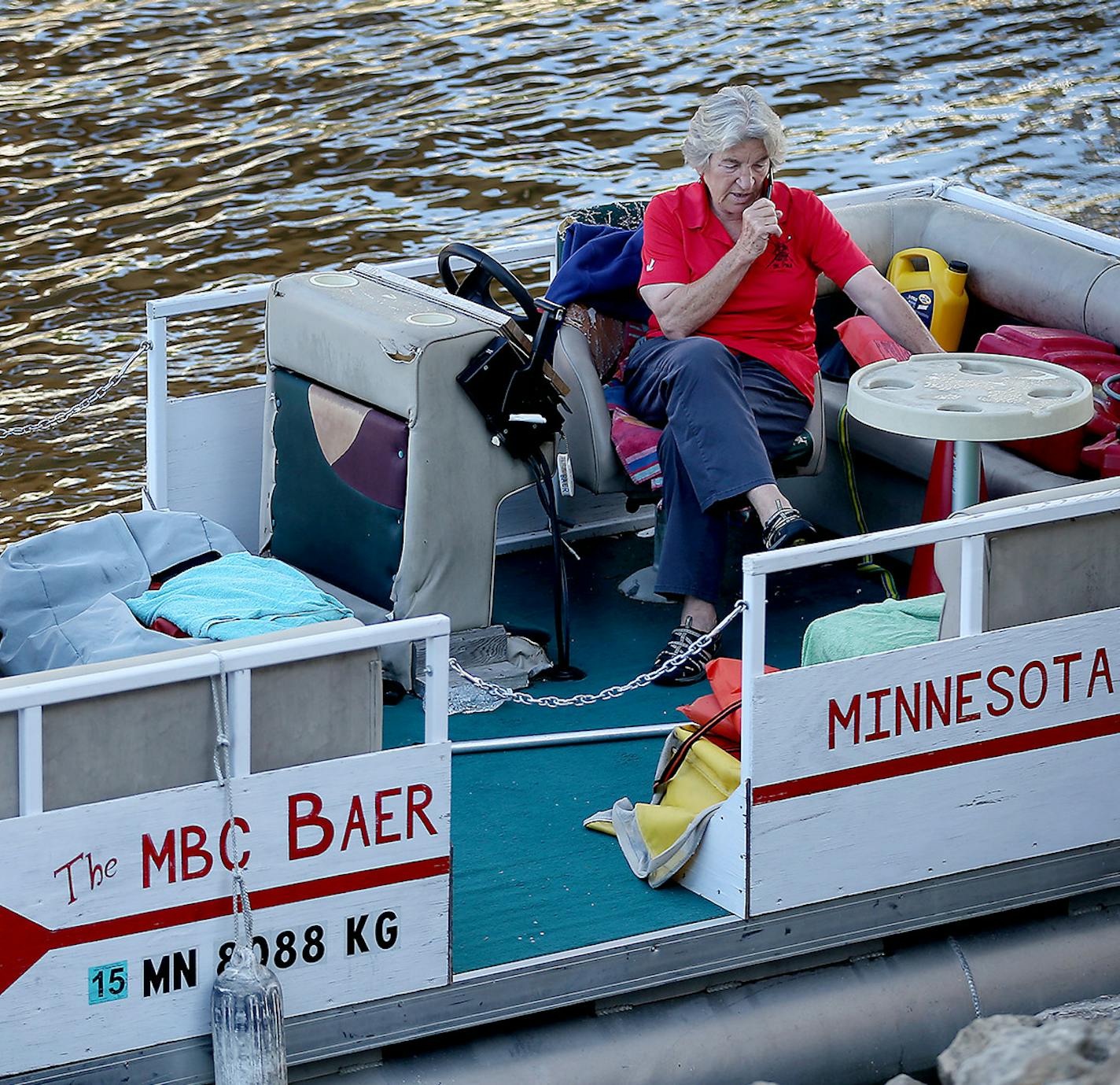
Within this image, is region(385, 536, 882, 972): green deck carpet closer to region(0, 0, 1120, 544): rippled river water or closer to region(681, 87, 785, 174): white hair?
region(681, 87, 785, 174): white hair

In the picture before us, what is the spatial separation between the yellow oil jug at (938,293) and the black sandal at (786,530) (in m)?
1.41

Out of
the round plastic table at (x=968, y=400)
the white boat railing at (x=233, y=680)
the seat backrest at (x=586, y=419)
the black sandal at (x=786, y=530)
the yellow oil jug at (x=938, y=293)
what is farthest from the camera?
the yellow oil jug at (x=938, y=293)

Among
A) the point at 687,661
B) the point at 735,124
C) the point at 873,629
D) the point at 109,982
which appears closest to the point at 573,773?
the point at 687,661

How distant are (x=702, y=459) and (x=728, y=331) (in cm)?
43

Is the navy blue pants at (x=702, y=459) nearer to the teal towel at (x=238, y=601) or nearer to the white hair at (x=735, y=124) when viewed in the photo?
the white hair at (x=735, y=124)

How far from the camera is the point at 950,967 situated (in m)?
3.32

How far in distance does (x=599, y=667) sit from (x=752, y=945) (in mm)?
1075

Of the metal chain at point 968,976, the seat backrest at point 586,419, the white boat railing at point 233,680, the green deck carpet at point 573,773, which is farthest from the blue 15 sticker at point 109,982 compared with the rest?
the seat backrest at point 586,419

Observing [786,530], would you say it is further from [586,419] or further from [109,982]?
[109,982]

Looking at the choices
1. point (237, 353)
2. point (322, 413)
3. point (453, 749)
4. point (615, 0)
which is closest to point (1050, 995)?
point (453, 749)

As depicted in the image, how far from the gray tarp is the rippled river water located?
3620 mm

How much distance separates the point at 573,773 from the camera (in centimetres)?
363

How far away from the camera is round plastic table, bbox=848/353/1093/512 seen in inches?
141

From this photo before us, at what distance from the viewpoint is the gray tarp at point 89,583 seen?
344 cm
